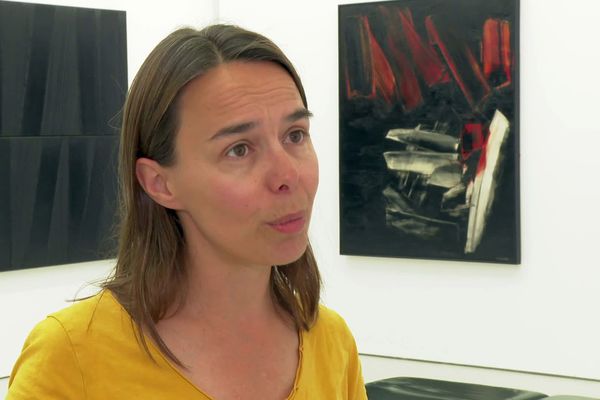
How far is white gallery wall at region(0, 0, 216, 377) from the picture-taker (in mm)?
6914

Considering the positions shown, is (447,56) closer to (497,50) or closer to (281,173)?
(497,50)

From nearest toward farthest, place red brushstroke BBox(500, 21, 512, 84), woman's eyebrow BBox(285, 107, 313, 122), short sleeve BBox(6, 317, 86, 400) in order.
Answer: short sleeve BBox(6, 317, 86, 400) → woman's eyebrow BBox(285, 107, 313, 122) → red brushstroke BBox(500, 21, 512, 84)

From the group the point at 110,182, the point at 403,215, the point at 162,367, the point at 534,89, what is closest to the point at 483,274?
the point at 403,215

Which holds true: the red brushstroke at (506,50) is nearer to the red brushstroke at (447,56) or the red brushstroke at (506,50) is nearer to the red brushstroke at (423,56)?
the red brushstroke at (447,56)

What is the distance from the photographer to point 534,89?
6.68 m

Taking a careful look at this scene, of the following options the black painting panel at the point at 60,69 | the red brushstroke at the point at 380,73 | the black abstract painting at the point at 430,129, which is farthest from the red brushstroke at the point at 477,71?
the black painting panel at the point at 60,69

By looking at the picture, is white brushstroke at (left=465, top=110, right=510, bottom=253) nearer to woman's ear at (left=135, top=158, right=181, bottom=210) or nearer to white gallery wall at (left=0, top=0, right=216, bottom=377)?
white gallery wall at (left=0, top=0, right=216, bottom=377)

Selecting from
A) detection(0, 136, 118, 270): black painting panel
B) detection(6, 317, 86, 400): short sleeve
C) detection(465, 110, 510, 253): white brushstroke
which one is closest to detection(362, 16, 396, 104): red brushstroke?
detection(465, 110, 510, 253): white brushstroke

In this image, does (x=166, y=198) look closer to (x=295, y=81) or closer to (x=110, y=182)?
(x=295, y=81)

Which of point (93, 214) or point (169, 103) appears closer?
point (169, 103)

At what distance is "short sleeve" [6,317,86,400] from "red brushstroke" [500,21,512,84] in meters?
5.24

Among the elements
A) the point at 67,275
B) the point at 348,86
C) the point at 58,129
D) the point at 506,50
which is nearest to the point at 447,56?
the point at 506,50

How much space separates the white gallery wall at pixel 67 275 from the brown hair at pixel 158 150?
4.53 m

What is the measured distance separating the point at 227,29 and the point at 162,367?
0.70 m
